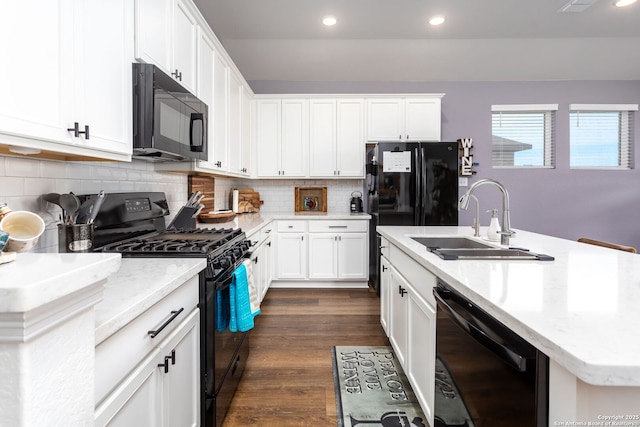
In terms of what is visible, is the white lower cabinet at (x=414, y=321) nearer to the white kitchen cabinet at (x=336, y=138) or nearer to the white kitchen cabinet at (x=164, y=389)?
the white kitchen cabinet at (x=164, y=389)

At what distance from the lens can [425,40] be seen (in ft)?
13.0

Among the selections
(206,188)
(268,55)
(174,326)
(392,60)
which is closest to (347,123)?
(392,60)

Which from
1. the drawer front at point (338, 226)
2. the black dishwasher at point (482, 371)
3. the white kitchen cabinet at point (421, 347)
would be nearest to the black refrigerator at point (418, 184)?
the drawer front at point (338, 226)

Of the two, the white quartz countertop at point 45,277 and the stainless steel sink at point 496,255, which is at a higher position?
the white quartz countertop at point 45,277

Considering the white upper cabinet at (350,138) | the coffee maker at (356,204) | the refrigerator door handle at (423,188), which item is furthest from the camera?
the coffee maker at (356,204)

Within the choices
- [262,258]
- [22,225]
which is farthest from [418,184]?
[22,225]

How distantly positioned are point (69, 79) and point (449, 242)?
1968 millimetres

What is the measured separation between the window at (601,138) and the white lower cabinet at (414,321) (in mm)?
3932

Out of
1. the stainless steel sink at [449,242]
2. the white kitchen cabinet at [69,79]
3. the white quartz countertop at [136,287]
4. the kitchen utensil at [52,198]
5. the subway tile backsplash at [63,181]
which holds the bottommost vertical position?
the white quartz countertop at [136,287]

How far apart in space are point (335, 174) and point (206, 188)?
1695mm

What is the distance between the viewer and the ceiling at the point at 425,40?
330cm

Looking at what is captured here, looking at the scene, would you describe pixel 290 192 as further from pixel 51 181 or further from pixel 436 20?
pixel 51 181

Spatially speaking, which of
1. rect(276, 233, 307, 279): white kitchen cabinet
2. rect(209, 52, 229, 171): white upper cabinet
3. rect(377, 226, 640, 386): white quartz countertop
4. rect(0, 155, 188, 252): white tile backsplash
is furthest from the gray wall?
rect(377, 226, 640, 386): white quartz countertop

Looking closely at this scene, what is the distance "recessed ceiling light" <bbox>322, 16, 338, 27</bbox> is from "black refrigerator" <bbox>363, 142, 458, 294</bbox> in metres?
1.33
